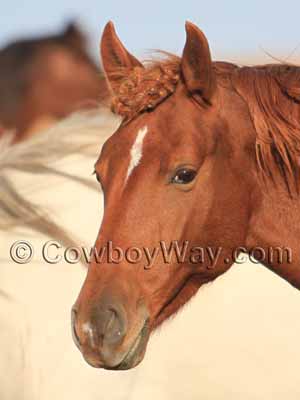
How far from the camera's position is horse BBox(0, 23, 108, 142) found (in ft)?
26.4

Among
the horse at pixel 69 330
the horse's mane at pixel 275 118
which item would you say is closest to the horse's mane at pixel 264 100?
the horse's mane at pixel 275 118

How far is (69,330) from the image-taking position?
20.3 ft

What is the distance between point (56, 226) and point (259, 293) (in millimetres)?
1432

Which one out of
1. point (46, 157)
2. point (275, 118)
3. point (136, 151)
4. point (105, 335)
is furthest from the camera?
point (46, 157)

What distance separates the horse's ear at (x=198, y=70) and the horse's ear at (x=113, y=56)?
36 centimetres

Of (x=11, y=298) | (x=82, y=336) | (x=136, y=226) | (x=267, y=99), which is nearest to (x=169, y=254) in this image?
(x=136, y=226)

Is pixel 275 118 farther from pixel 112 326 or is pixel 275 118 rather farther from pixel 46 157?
pixel 46 157

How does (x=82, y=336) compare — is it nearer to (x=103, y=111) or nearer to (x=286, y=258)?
(x=286, y=258)

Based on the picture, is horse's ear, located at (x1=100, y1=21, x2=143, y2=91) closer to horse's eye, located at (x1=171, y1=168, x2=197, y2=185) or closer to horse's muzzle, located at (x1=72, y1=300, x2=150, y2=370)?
horse's eye, located at (x1=171, y1=168, x2=197, y2=185)

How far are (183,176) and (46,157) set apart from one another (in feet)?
12.3

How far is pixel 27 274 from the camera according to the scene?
6426mm

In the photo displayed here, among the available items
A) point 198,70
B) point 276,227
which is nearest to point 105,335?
point 276,227

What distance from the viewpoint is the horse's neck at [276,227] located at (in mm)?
3896

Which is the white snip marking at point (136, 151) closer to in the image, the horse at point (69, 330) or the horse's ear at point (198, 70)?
the horse's ear at point (198, 70)
